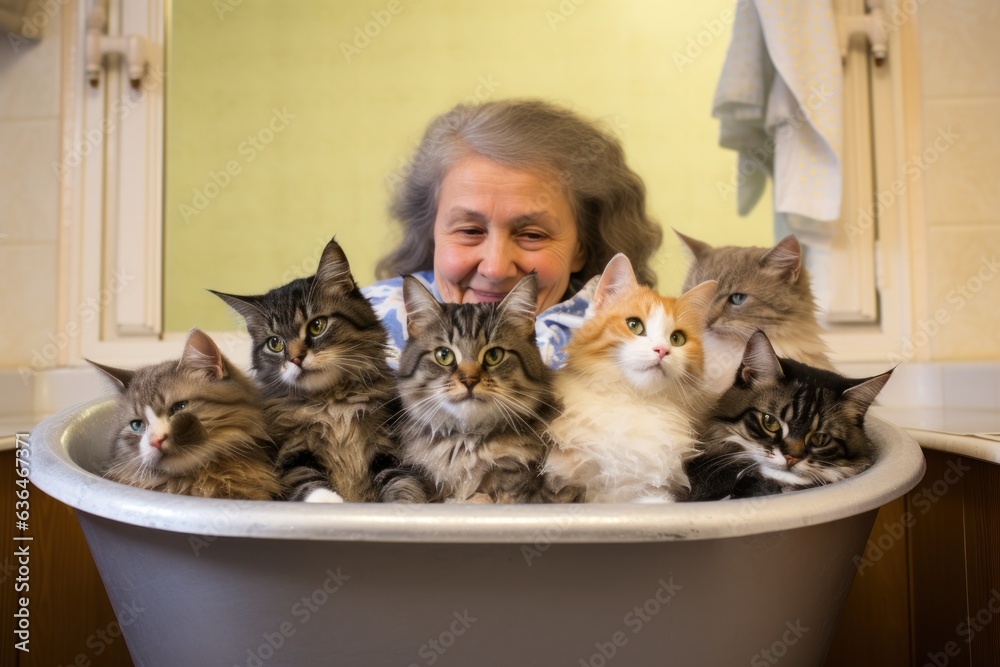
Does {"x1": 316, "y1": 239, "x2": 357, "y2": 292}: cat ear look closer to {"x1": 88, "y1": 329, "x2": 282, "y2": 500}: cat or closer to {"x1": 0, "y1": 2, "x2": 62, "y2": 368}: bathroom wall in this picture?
{"x1": 88, "y1": 329, "x2": 282, "y2": 500}: cat

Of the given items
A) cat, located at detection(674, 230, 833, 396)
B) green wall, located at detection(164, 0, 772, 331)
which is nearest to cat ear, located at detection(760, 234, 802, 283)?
cat, located at detection(674, 230, 833, 396)

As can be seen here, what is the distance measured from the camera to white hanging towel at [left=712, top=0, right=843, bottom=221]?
2.23 meters

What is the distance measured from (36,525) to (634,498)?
52.6 inches

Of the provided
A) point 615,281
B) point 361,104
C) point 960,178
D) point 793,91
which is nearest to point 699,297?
point 615,281

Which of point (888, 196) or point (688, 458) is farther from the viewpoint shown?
point (888, 196)

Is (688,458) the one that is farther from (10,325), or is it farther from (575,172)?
(10,325)

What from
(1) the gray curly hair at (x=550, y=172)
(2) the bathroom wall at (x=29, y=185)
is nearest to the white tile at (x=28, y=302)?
(2) the bathroom wall at (x=29, y=185)

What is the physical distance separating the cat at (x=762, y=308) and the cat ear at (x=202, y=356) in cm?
87

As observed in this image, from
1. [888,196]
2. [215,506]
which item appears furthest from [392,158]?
[215,506]

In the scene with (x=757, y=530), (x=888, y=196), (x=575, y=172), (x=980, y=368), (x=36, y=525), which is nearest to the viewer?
(x=757, y=530)

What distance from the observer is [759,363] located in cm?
112

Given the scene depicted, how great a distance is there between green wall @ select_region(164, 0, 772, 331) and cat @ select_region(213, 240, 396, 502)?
5.63 feet

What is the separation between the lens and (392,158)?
300 cm

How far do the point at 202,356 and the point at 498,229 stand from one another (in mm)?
826
